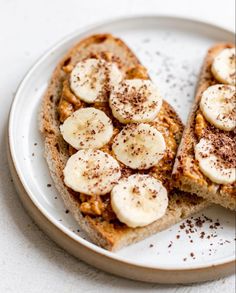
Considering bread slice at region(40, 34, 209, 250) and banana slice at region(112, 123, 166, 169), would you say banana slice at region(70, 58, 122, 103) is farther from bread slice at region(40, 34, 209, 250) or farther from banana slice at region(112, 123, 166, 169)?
banana slice at region(112, 123, 166, 169)

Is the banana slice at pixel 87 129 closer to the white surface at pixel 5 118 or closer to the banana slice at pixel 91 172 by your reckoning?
the banana slice at pixel 91 172

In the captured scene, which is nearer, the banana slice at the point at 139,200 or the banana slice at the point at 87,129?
the banana slice at the point at 139,200

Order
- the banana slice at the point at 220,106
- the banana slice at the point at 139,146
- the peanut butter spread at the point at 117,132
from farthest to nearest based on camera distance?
the banana slice at the point at 220,106, the banana slice at the point at 139,146, the peanut butter spread at the point at 117,132

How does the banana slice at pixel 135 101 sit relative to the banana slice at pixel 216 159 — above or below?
above

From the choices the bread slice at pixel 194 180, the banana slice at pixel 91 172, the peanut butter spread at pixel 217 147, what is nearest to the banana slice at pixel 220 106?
the peanut butter spread at pixel 217 147

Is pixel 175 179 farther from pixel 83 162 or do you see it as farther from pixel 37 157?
pixel 37 157

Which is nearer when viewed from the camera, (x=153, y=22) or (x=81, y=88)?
(x=81, y=88)

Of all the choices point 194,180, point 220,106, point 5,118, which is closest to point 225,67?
point 220,106

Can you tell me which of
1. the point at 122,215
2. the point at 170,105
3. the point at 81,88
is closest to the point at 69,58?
the point at 81,88
